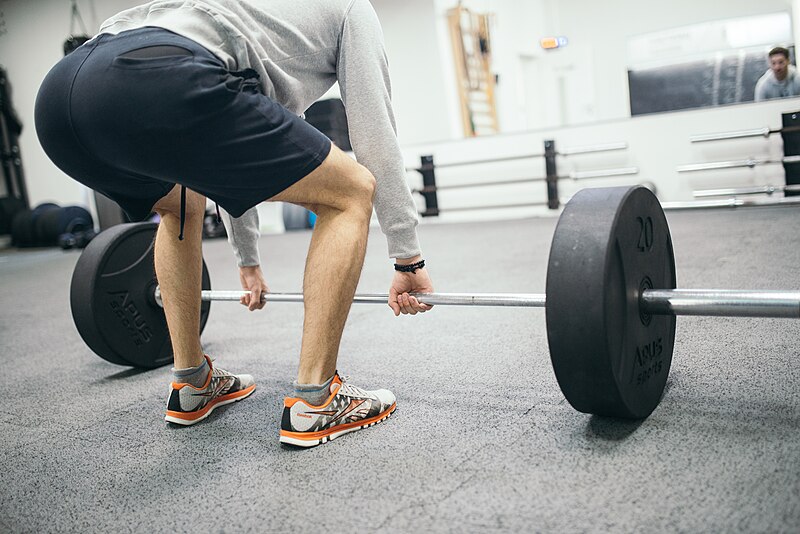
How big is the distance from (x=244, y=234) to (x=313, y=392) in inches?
18.5

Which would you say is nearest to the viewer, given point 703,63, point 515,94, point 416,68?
point 416,68

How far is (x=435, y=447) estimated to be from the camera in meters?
1.00

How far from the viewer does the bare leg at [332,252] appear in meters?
1.00

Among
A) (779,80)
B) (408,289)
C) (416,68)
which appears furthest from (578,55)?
(408,289)

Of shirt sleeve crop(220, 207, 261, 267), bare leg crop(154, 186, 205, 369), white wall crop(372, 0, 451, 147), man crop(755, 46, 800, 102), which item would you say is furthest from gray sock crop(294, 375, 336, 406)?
white wall crop(372, 0, 451, 147)

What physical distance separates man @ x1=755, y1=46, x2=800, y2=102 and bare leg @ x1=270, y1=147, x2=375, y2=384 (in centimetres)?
452

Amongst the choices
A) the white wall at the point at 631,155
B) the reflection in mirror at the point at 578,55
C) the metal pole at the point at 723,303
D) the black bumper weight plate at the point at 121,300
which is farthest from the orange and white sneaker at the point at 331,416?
the reflection in mirror at the point at 578,55

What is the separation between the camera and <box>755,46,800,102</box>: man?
443 centimetres

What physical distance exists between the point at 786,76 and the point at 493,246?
2635 mm

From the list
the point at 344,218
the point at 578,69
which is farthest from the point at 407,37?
the point at 344,218

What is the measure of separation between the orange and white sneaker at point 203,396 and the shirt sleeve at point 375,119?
48 cm

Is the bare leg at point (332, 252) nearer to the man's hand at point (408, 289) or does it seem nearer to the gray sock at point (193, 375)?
the man's hand at point (408, 289)

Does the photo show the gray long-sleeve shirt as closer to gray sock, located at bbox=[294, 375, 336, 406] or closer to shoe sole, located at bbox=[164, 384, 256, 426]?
gray sock, located at bbox=[294, 375, 336, 406]

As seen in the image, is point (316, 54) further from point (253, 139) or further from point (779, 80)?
point (779, 80)
